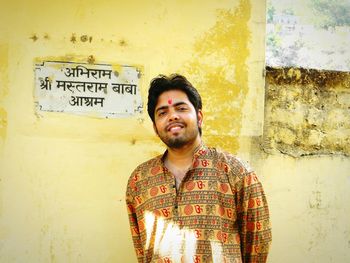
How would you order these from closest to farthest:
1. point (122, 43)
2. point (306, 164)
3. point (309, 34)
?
1. point (122, 43)
2. point (306, 164)
3. point (309, 34)

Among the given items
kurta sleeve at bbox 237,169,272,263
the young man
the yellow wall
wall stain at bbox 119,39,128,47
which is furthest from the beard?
wall stain at bbox 119,39,128,47

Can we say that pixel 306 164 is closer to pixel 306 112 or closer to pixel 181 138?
pixel 306 112

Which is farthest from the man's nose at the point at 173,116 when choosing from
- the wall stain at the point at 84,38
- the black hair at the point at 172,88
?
the wall stain at the point at 84,38

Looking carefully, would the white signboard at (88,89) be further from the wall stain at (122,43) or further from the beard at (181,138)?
the beard at (181,138)

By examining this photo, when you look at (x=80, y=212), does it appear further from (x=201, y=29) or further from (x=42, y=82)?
(x=201, y=29)

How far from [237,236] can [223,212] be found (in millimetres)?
159

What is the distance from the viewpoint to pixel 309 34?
4.77 meters

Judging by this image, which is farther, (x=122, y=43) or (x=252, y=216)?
(x=122, y=43)

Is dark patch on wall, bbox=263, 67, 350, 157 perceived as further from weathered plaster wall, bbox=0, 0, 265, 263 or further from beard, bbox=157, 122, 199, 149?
beard, bbox=157, 122, 199, 149

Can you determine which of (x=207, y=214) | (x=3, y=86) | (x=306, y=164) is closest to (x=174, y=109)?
(x=207, y=214)

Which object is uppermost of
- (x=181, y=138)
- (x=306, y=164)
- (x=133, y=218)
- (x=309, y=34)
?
(x=309, y=34)

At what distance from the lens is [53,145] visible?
2662 millimetres

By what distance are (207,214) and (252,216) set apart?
237mm

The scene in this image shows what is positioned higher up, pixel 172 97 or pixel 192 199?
pixel 172 97
